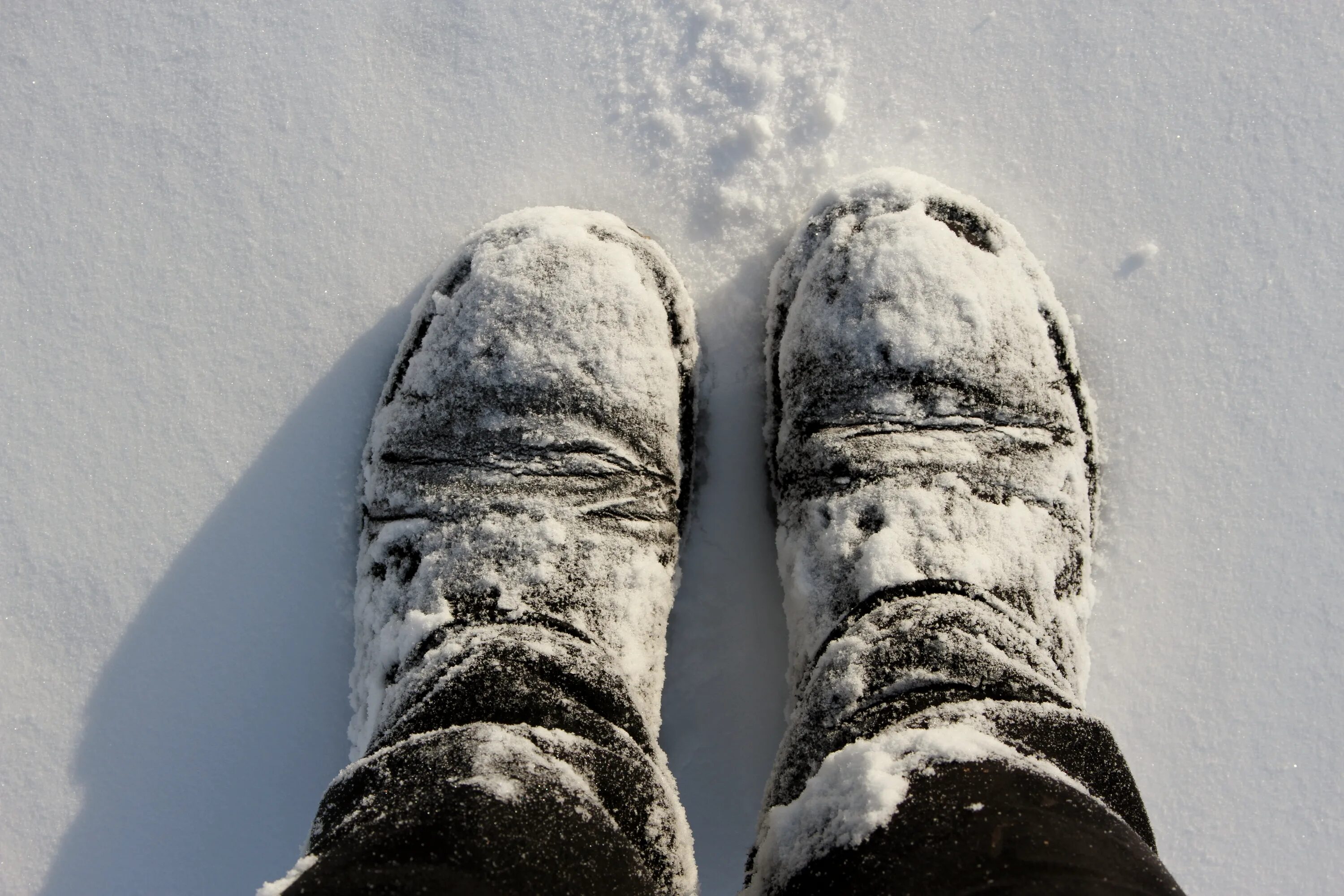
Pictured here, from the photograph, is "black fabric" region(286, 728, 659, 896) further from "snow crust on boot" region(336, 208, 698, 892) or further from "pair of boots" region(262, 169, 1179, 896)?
"snow crust on boot" region(336, 208, 698, 892)

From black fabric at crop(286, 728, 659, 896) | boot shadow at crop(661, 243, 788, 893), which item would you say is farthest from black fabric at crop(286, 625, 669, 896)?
boot shadow at crop(661, 243, 788, 893)

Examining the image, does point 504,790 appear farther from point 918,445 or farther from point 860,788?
A: point 918,445

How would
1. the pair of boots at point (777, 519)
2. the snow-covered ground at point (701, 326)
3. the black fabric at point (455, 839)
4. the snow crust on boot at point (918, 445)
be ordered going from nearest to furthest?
1. the black fabric at point (455, 839)
2. the pair of boots at point (777, 519)
3. the snow crust on boot at point (918, 445)
4. the snow-covered ground at point (701, 326)

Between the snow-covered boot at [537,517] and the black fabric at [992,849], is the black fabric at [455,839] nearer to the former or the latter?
the snow-covered boot at [537,517]

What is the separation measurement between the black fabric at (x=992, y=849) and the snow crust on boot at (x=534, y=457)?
37 cm

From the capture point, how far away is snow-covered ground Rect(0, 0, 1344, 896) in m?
1.28

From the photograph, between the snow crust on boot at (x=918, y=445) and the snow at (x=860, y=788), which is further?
the snow crust on boot at (x=918, y=445)

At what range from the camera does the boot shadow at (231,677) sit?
51.2 inches

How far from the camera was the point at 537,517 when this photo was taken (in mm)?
1134

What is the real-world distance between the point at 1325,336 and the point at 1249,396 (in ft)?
0.44

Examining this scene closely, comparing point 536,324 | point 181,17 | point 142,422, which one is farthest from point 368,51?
point 142,422

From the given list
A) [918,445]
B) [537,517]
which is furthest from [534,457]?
[918,445]

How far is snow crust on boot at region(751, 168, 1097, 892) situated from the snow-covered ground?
0.09m

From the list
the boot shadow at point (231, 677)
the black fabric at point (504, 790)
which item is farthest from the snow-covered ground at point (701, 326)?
the black fabric at point (504, 790)
